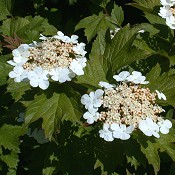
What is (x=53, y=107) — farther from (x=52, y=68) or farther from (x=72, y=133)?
(x=72, y=133)

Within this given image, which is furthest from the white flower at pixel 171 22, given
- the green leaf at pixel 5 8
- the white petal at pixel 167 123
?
the green leaf at pixel 5 8

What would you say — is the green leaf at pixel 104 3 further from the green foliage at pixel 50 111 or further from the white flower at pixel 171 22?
the green foliage at pixel 50 111

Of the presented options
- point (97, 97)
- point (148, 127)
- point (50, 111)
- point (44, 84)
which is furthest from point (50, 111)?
point (148, 127)

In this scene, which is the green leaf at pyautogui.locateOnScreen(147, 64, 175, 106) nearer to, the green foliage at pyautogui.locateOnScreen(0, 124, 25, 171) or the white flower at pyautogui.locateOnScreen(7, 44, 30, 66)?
the white flower at pyautogui.locateOnScreen(7, 44, 30, 66)

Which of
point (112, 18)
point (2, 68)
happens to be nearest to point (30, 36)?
point (2, 68)

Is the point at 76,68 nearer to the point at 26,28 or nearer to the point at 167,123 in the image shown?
the point at 167,123

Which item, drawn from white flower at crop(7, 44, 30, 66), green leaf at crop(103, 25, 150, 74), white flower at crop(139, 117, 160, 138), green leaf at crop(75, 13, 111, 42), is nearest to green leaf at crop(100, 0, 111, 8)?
green leaf at crop(75, 13, 111, 42)
